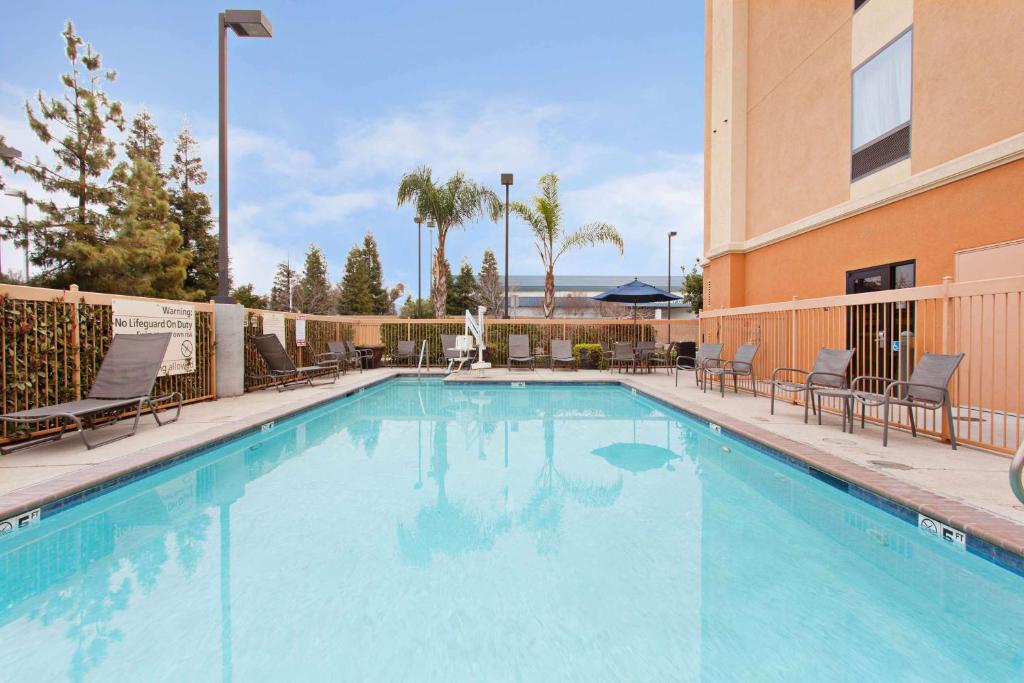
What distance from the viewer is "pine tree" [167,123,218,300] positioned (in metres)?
23.3

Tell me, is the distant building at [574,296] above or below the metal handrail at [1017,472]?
above

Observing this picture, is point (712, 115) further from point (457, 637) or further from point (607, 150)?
point (457, 637)

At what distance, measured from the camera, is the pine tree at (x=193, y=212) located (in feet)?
76.4

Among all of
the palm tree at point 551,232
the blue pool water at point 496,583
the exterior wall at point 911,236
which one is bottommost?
the blue pool water at point 496,583

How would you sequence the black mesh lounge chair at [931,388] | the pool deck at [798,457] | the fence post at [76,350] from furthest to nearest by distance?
1. the fence post at [76,350]
2. the black mesh lounge chair at [931,388]
3. the pool deck at [798,457]

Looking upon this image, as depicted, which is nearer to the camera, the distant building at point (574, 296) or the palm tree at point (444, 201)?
the palm tree at point (444, 201)

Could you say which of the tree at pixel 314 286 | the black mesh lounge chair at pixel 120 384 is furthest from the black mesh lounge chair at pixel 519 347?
the tree at pixel 314 286

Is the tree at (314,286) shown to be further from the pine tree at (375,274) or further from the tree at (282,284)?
the pine tree at (375,274)

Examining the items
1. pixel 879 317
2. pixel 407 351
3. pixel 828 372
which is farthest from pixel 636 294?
pixel 828 372

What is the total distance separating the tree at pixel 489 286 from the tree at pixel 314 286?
1247 centimetres

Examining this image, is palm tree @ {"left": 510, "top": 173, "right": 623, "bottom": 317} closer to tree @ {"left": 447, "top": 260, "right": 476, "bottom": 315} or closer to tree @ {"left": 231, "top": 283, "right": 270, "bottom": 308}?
tree @ {"left": 231, "top": 283, "right": 270, "bottom": 308}

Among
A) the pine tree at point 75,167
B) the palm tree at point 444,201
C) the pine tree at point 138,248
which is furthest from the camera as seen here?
the palm tree at point 444,201

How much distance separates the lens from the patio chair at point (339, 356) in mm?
11070

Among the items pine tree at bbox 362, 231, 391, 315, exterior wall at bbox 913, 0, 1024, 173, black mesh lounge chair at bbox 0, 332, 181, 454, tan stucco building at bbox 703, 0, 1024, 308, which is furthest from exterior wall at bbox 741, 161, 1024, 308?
pine tree at bbox 362, 231, 391, 315
